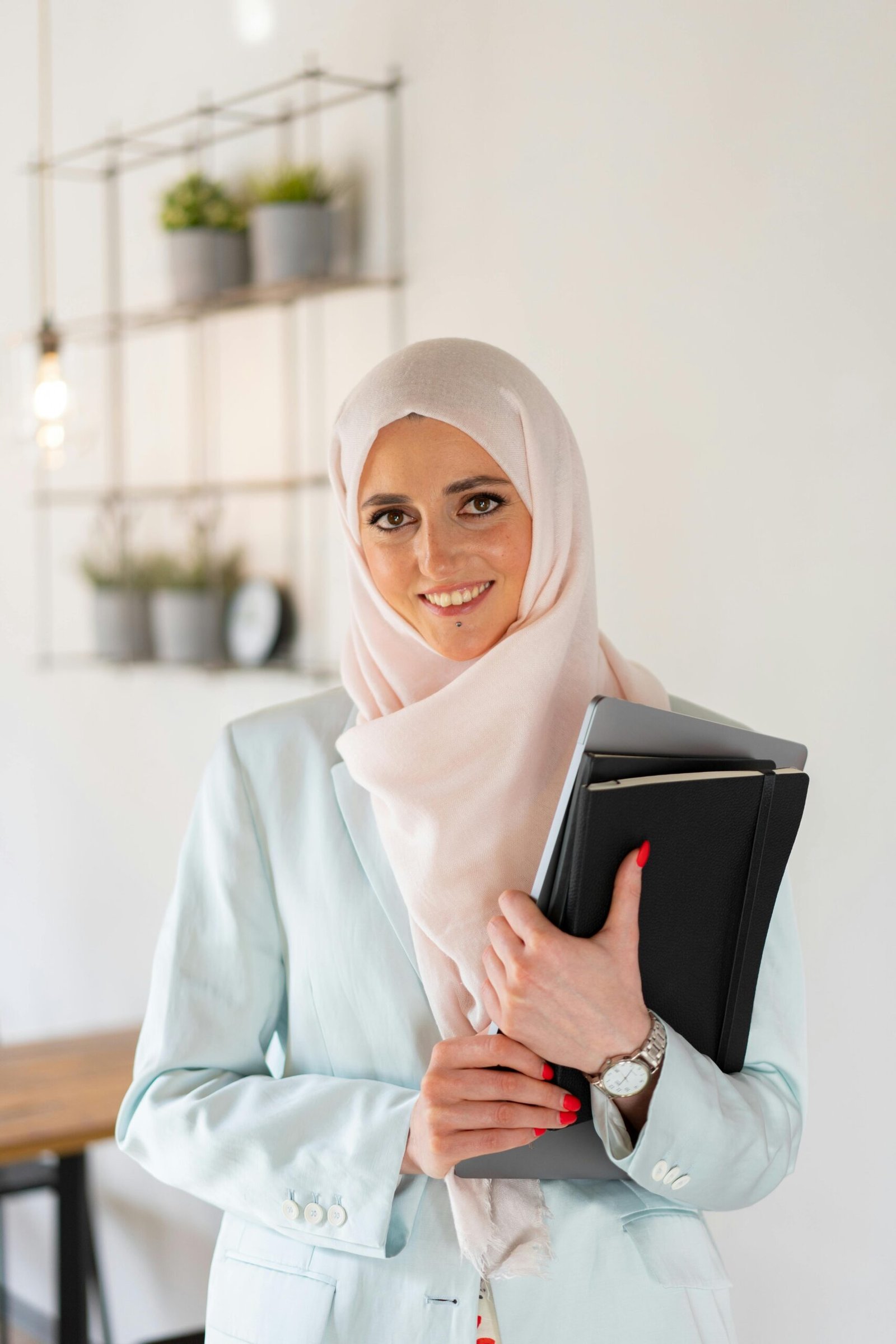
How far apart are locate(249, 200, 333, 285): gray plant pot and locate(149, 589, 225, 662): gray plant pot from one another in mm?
655

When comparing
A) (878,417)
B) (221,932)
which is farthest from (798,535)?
(221,932)

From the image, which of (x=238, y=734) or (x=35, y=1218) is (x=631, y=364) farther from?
(x=35, y=1218)

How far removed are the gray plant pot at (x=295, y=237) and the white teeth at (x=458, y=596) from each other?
139cm

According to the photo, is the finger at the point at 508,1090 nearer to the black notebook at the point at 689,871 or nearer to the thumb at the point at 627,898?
the black notebook at the point at 689,871

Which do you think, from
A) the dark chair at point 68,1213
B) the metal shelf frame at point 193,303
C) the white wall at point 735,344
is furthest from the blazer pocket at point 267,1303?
the metal shelf frame at point 193,303

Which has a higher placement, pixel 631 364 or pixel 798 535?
pixel 631 364

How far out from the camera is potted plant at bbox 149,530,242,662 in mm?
2732

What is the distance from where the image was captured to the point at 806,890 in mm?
1721

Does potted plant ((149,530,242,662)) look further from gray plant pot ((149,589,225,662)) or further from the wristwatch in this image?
the wristwatch

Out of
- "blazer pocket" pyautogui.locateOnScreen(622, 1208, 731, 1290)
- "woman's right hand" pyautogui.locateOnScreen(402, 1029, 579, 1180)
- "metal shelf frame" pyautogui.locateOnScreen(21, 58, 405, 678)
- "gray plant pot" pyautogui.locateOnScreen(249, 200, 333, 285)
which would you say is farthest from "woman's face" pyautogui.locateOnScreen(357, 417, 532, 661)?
"gray plant pot" pyautogui.locateOnScreen(249, 200, 333, 285)

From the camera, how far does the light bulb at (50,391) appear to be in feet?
8.82

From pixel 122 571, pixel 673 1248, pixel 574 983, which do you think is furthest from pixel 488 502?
pixel 122 571

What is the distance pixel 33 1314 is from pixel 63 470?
215 cm

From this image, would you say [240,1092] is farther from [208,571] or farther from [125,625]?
[125,625]
